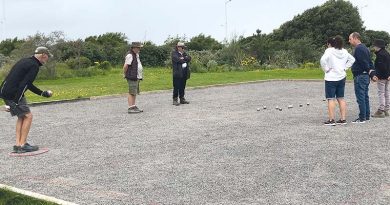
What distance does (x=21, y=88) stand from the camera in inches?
302

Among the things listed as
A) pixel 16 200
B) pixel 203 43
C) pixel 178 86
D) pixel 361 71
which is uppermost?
pixel 203 43

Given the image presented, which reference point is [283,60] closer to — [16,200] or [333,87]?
[333,87]

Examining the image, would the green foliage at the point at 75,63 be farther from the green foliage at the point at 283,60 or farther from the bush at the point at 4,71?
the green foliage at the point at 283,60

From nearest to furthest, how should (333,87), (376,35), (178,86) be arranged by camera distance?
1. (333,87)
2. (178,86)
3. (376,35)

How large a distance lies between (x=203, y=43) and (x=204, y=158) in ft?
130

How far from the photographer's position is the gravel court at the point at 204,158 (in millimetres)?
5461

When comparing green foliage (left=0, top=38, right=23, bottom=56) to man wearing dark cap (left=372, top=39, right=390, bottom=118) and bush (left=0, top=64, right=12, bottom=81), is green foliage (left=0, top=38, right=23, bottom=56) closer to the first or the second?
bush (left=0, top=64, right=12, bottom=81)

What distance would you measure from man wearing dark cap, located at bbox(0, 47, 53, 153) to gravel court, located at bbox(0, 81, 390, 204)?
34 centimetres

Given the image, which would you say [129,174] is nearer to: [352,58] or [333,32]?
[352,58]

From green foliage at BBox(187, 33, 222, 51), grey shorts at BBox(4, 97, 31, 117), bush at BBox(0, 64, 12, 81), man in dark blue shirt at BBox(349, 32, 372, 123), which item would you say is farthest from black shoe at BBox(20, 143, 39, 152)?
green foliage at BBox(187, 33, 222, 51)

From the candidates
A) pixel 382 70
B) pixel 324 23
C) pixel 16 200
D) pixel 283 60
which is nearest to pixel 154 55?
pixel 283 60

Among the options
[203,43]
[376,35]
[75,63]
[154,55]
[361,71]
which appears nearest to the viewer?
[361,71]

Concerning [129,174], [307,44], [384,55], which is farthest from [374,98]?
[307,44]

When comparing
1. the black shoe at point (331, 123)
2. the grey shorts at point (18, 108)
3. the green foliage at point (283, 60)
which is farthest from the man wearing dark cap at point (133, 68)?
the green foliage at point (283, 60)
